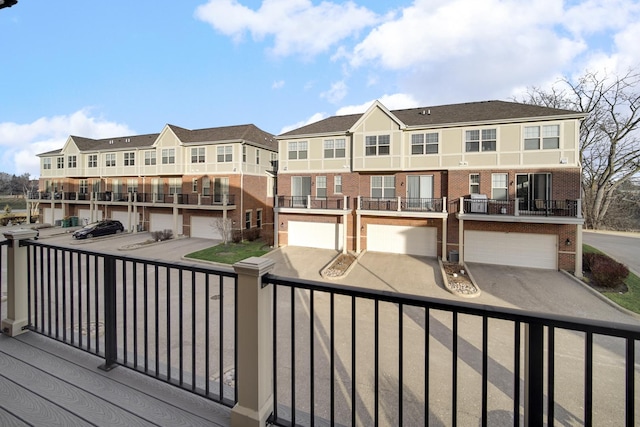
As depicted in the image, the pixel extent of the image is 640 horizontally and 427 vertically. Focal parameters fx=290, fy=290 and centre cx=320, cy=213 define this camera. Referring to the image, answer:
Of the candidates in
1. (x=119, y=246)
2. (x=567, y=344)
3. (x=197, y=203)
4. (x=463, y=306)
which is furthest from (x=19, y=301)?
(x=197, y=203)

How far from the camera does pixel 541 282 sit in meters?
12.5

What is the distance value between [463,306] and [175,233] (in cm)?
2484

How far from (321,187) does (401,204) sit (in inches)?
209

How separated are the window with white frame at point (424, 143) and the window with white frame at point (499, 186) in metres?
3.36

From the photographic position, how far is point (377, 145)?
17.5 metres

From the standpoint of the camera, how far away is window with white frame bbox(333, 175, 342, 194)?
18.8m

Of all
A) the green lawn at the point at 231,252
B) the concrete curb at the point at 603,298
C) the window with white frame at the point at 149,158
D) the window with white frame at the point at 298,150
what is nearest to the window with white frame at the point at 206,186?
the green lawn at the point at 231,252

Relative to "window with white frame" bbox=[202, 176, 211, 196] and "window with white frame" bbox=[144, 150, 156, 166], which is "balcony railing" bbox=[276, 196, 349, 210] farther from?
"window with white frame" bbox=[144, 150, 156, 166]

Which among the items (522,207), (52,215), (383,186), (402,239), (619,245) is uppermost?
(383,186)

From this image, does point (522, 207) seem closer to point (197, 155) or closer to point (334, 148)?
point (334, 148)

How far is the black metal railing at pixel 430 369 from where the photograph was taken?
1686mm

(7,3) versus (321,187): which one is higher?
(7,3)

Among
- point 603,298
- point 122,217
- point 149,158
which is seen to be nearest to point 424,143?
point 603,298

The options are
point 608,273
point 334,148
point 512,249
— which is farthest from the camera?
point 334,148
